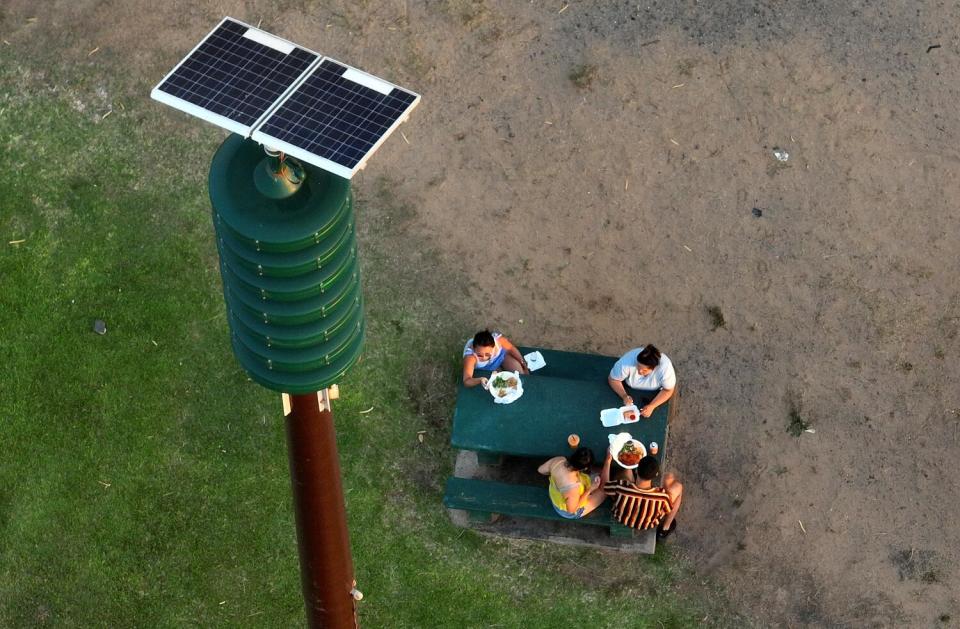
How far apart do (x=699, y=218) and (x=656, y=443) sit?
290 cm

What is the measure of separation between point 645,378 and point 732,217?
8.37ft

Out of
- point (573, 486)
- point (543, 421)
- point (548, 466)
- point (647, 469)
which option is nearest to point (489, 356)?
point (543, 421)

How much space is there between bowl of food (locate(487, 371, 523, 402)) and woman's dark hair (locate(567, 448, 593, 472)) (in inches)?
41.7

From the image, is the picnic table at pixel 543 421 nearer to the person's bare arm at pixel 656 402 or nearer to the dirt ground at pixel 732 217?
the person's bare arm at pixel 656 402

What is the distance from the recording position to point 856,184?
15453mm

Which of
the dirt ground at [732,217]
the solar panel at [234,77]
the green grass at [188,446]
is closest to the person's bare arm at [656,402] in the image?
the dirt ground at [732,217]

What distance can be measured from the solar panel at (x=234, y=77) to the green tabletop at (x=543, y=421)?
5.05 metres

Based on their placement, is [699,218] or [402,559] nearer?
[402,559]

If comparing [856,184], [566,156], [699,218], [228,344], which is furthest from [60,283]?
[856,184]

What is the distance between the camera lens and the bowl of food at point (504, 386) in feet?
45.7

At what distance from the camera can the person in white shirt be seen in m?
13.6

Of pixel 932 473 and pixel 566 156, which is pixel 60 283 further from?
pixel 932 473

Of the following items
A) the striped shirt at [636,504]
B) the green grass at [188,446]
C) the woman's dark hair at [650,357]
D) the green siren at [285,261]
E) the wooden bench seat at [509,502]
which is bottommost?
the green grass at [188,446]

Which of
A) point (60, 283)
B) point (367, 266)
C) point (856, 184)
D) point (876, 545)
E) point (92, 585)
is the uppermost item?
point (856, 184)
